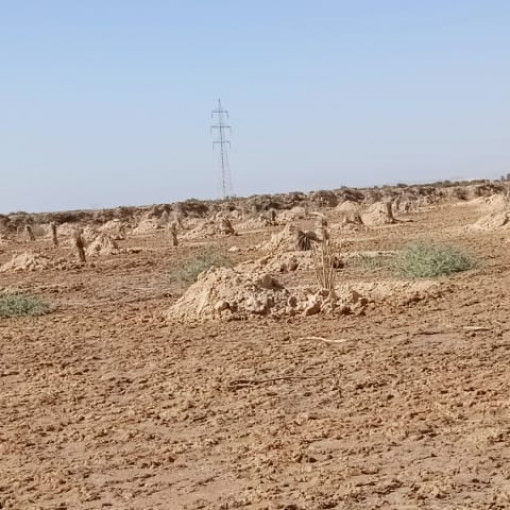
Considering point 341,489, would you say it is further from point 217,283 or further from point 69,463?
point 217,283

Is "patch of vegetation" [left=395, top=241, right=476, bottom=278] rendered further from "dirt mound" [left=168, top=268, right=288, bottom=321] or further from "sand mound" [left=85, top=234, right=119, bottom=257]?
"sand mound" [left=85, top=234, right=119, bottom=257]

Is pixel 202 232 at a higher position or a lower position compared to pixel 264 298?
higher

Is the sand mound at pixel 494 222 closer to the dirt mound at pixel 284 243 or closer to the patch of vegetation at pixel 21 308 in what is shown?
the dirt mound at pixel 284 243

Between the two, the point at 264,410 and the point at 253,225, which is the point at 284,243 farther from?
the point at 253,225

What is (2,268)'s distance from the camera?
28.1m

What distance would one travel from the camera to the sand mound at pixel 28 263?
2716 cm

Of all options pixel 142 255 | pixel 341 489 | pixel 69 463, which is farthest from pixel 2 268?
pixel 341 489

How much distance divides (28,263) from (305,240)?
730 centimetres

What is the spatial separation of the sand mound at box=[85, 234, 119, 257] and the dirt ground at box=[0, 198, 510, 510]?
15806mm

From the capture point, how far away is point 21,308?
1694 cm

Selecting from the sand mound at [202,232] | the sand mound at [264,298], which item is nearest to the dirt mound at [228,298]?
the sand mound at [264,298]

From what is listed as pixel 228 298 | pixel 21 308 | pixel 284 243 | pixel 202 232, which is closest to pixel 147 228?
pixel 202 232

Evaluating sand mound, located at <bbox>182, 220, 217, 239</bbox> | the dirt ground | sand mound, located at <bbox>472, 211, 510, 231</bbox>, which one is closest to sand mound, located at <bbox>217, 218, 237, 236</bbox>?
sand mound, located at <bbox>182, 220, 217, 239</bbox>

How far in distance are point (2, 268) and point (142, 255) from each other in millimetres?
4067
